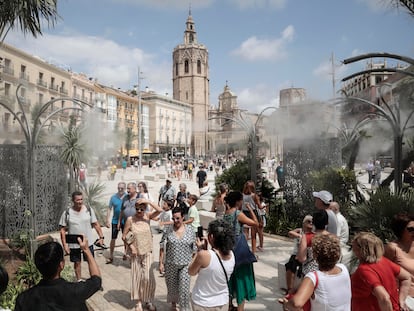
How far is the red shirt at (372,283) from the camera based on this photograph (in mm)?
2570

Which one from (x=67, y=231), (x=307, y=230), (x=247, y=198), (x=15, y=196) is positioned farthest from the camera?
(x=15, y=196)

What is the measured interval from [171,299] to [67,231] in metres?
1.82

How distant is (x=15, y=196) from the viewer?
7688 millimetres

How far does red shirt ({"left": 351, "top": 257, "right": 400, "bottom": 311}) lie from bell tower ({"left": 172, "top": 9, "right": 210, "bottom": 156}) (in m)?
94.6

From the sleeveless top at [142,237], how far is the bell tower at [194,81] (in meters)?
92.6

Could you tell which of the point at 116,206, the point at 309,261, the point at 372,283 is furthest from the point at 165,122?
the point at 372,283

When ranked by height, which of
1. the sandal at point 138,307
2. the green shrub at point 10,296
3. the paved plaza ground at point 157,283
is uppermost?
the green shrub at point 10,296

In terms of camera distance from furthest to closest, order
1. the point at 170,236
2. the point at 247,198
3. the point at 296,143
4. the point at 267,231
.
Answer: the point at 296,143 → the point at 267,231 → the point at 247,198 → the point at 170,236

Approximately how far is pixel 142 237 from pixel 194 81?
9628cm

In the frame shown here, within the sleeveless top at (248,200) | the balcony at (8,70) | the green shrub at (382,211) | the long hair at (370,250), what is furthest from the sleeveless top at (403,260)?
the balcony at (8,70)

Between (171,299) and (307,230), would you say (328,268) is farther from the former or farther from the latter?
(171,299)

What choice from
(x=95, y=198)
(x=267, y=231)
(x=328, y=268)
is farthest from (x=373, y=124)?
(x=328, y=268)

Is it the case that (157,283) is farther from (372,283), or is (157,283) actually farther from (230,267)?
(372,283)

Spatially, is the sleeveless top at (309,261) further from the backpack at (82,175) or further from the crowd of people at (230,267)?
the backpack at (82,175)
